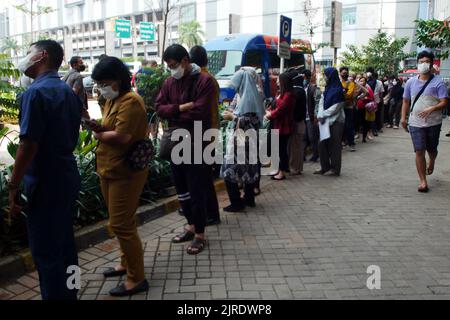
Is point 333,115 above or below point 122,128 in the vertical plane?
below

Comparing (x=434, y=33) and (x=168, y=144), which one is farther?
(x=434, y=33)

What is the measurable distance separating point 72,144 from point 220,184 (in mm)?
3718

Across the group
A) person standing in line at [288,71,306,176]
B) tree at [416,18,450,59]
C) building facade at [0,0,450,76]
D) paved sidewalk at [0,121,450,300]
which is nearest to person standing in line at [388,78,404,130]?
building facade at [0,0,450,76]

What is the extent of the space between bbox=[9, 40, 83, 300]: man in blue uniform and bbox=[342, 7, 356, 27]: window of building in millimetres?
45340

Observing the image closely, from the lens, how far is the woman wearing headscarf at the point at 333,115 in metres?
6.86

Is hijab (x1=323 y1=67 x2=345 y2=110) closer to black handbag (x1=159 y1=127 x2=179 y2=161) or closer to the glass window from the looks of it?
black handbag (x1=159 y1=127 x2=179 y2=161)

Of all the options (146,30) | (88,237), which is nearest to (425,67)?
(88,237)

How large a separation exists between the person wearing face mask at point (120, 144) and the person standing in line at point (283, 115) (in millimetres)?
3569

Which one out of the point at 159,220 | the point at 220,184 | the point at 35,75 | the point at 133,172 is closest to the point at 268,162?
the point at 220,184

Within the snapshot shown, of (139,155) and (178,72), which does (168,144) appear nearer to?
(178,72)

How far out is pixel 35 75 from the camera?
8.90 ft

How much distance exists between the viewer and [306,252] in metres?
4.02

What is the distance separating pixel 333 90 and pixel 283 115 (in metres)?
1.00

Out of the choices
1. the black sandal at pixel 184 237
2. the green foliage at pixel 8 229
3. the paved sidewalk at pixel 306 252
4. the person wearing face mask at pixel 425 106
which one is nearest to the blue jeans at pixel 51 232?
the paved sidewalk at pixel 306 252
